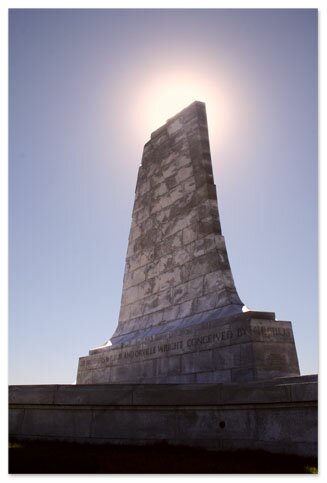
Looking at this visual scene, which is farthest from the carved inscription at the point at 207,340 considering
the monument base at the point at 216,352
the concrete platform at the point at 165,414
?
the concrete platform at the point at 165,414

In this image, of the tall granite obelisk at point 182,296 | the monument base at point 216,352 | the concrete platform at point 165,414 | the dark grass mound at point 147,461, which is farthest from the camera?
the tall granite obelisk at point 182,296

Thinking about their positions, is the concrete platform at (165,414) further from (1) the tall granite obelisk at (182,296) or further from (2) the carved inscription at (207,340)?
(2) the carved inscription at (207,340)

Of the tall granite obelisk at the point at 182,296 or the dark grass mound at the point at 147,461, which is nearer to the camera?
the dark grass mound at the point at 147,461

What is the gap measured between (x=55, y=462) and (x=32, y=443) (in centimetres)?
140

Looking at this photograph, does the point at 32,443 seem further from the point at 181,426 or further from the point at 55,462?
the point at 181,426

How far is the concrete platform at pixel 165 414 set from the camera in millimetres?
6062

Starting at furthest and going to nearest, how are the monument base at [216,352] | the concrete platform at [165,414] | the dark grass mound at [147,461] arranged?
the monument base at [216,352]
the concrete platform at [165,414]
the dark grass mound at [147,461]

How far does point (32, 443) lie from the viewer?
678 centimetres

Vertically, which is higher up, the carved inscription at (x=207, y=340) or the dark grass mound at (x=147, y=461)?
the carved inscription at (x=207, y=340)

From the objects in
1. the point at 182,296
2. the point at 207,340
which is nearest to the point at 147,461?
the point at 207,340

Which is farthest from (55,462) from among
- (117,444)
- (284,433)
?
(284,433)

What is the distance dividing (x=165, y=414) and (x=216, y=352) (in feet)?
6.00

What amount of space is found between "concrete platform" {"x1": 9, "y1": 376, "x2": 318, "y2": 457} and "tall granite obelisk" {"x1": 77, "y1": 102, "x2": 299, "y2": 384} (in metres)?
1.10

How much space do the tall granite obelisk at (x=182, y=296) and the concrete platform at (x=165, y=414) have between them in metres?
1.10
